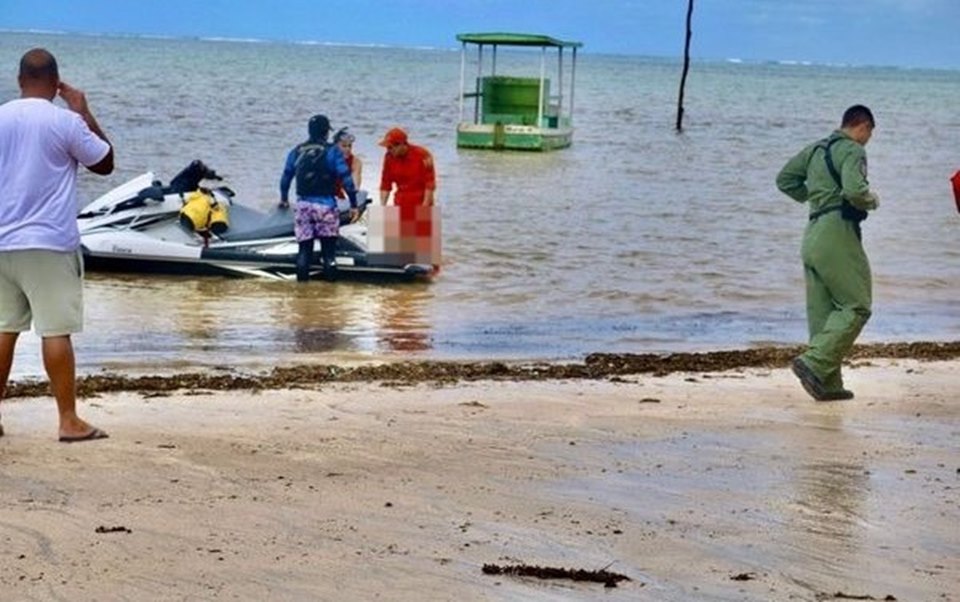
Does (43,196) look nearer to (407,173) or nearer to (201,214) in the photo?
(407,173)

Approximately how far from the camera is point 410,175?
13.9 meters

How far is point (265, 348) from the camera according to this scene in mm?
11328

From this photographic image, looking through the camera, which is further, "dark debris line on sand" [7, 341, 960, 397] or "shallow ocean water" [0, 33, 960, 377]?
"shallow ocean water" [0, 33, 960, 377]

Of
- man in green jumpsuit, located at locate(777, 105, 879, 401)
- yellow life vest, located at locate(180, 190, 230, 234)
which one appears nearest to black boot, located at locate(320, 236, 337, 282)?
yellow life vest, located at locate(180, 190, 230, 234)

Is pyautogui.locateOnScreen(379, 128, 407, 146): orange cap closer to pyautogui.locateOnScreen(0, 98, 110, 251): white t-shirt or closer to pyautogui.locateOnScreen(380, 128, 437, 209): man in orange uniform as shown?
pyautogui.locateOnScreen(380, 128, 437, 209): man in orange uniform

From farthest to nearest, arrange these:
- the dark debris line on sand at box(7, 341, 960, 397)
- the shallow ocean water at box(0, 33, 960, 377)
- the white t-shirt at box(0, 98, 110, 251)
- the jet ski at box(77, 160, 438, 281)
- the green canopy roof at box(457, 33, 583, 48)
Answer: the green canopy roof at box(457, 33, 583, 48) → the jet ski at box(77, 160, 438, 281) → the shallow ocean water at box(0, 33, 960, 377) → the dark debris line on sand at box(7, 341, 960, 397) → the white t-shirt at box(0, 98, 110, 251)

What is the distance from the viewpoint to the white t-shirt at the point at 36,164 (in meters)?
6.38

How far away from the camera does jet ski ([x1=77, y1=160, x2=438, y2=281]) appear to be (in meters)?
14.8

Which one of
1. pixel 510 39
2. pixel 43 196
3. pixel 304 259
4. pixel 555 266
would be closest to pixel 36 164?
pixel 43 196

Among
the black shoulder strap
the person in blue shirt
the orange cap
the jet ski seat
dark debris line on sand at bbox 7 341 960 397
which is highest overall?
the black shoulder strap

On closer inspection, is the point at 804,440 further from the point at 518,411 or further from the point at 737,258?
the point at 737,258

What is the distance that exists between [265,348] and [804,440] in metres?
4.86

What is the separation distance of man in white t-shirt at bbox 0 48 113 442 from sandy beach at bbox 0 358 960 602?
593mm

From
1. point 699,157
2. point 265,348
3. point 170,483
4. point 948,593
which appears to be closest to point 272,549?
point 170,483
